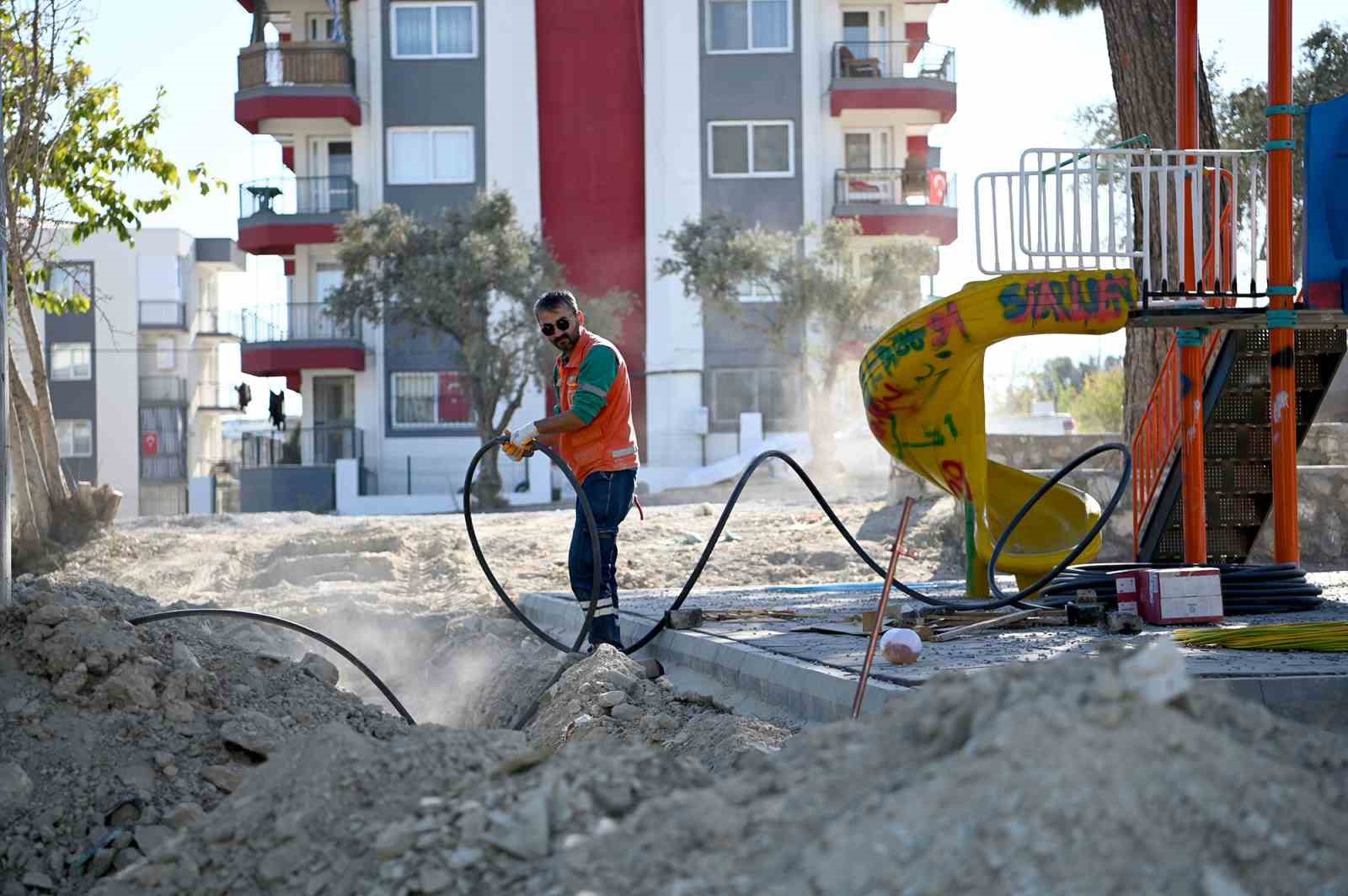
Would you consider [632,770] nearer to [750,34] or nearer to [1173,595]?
[1173,595]

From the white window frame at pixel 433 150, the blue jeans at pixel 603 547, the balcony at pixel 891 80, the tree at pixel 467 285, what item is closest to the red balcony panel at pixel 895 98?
the balcony at pixel 891 80

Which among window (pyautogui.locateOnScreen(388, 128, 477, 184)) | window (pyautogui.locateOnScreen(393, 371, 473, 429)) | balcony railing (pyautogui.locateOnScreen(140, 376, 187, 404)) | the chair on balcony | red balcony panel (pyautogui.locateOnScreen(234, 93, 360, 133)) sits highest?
the chair on balcony

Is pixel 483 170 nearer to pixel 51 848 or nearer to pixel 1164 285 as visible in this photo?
pixel 1164 285

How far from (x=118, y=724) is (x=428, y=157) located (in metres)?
34.6

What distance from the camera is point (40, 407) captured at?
17828mm

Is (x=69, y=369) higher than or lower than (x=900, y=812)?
higher

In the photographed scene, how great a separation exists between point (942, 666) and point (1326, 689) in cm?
153

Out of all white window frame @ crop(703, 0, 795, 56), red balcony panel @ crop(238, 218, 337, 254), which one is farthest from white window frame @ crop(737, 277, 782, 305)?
red balcony panel @ crop(238, 218, 337, 254)

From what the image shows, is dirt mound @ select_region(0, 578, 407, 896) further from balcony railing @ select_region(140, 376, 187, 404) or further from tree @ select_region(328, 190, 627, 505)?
balcony railing @ select_region(140, 376, 187, 404)

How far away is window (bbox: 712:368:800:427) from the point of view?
38.4 metres

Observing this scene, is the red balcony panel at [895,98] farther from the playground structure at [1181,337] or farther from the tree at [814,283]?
the playground structure at [1181,337]

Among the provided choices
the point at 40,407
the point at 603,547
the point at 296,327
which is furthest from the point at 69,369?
the point at 603,547

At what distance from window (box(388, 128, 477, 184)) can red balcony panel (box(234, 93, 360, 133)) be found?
1312 mm

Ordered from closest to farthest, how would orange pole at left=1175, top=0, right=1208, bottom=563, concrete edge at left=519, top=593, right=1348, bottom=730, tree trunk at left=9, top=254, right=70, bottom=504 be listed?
1. concrete edge at left=519, top=593, right=1348, bottom=730
2. orange pole at left=1175, top=0, right=1208, bottom=563
3. tree trunk at left=9, top=254, right=70, bottom=504
